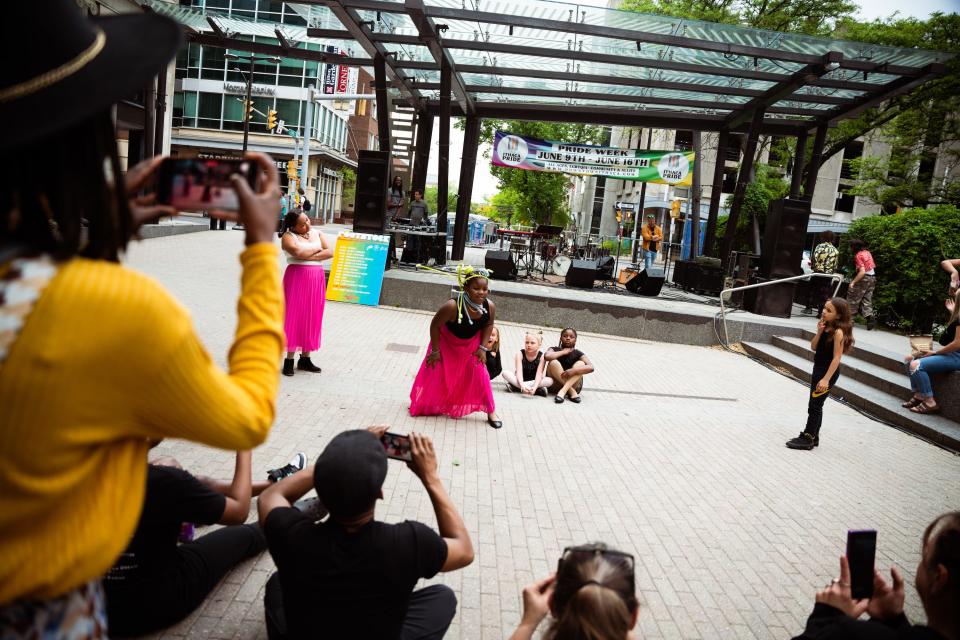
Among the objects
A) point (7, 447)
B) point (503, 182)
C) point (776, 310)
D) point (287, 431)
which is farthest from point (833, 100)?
point (503, 182)

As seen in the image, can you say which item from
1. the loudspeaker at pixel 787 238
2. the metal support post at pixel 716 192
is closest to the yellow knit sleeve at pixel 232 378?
the loudspeaker at pixel 787 238

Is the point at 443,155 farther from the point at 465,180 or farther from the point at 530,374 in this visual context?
the point at 530,374

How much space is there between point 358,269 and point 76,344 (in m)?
13.2

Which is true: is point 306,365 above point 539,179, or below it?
below

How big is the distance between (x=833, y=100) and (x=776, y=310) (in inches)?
233

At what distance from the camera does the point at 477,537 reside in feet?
13.7

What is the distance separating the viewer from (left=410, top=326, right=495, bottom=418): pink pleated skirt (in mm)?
6742

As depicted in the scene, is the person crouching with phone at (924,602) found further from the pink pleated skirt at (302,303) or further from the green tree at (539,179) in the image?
the green tree at (539,179)

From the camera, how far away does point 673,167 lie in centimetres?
1950

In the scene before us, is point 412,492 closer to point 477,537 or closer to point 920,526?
point 477,537

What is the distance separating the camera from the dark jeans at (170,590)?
269 centimetres

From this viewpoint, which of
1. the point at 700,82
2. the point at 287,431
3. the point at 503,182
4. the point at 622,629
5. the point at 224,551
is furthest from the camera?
the point at 503,182

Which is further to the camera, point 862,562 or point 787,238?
point 787,238

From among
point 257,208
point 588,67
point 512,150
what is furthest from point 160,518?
point 512,150
